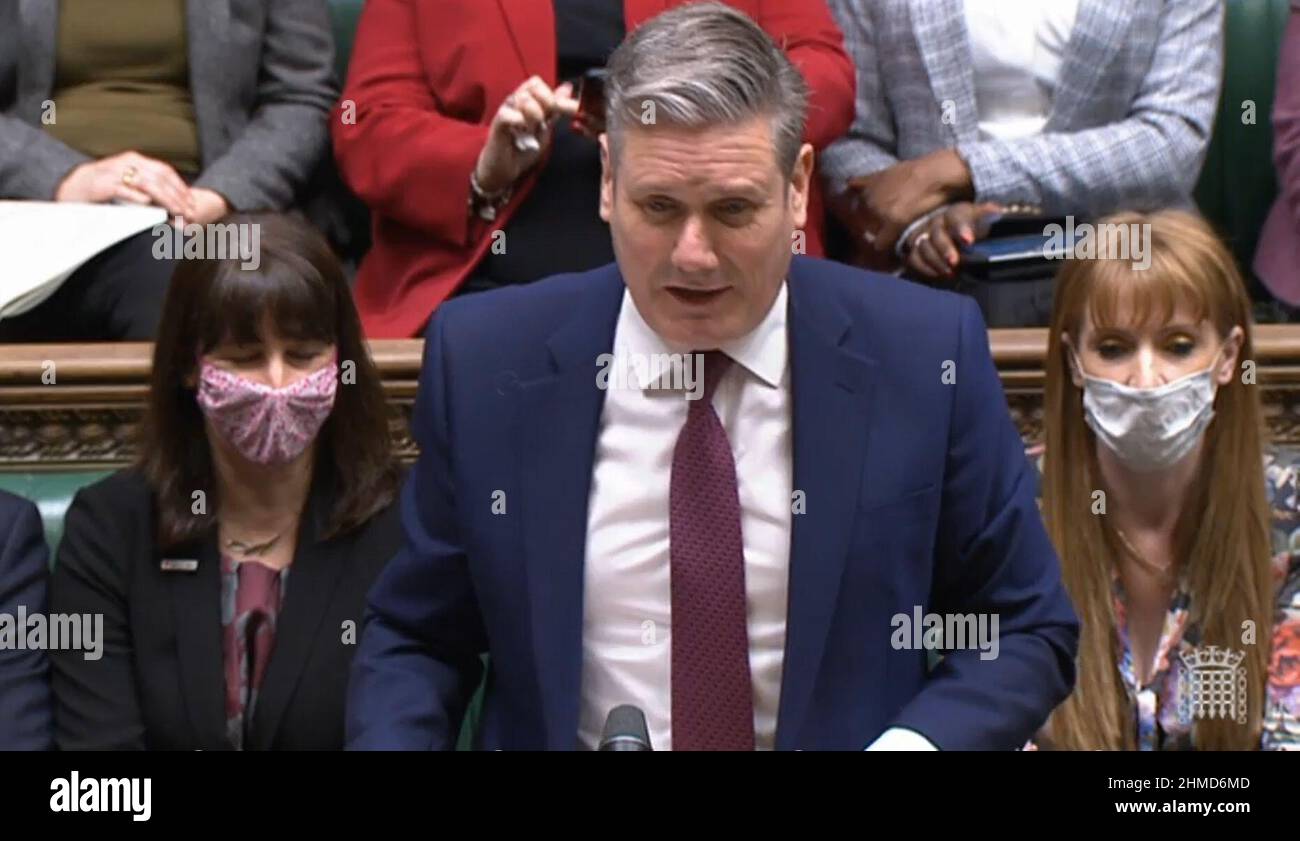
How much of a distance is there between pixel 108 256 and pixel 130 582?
0.49 meters

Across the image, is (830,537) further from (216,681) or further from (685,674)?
(216,681)

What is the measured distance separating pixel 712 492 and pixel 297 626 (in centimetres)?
54

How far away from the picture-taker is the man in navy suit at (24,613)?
5.15 feet

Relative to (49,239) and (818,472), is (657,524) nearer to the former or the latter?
(818,472)

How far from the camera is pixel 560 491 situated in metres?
1.24

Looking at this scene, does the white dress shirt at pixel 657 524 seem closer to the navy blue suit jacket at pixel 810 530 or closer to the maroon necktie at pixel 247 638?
the navy blue suit jacket at pixel 810 530

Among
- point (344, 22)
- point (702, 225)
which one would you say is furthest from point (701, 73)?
point (344, 22)

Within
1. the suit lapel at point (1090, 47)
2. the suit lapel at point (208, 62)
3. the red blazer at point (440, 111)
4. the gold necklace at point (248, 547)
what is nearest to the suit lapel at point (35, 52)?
the suit lapel at point (208, 62)

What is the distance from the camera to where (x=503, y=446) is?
124cm

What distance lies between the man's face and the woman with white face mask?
0.54m

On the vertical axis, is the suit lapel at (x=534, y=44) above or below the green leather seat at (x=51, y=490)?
above

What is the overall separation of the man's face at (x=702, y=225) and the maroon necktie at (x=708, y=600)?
Result: 78 mm

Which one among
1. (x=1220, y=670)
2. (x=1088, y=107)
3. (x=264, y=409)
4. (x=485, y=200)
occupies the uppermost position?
(x=1088, y=107)

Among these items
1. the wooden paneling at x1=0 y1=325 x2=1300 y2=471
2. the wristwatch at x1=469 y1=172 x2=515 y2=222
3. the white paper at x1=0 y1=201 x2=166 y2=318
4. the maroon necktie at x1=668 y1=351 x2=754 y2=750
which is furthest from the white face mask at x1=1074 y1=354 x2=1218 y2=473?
the white paper at x1=0 y1=201 x2=166 y2=318
